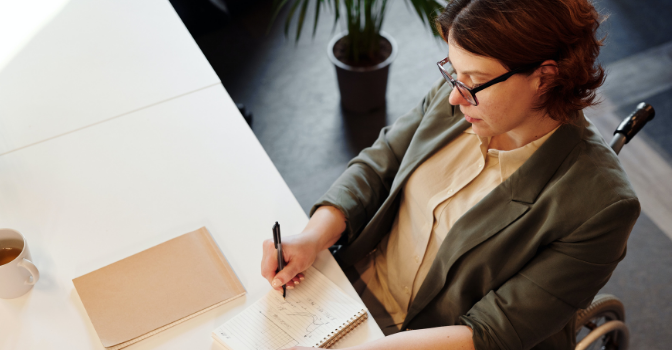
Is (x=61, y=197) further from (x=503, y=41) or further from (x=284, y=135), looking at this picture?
(x=284, y=135)

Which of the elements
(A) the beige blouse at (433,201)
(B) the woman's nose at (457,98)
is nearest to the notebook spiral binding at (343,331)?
(A) the beige blouse at (433,201)

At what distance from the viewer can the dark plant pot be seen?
253cm

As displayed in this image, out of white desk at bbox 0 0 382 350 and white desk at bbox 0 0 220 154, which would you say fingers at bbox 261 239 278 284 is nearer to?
white desk at bbox 0 0 382 350

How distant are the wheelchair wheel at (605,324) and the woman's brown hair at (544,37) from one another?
1.80 feet

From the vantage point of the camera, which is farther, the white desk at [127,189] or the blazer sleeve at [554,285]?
the white desk at [127,189]

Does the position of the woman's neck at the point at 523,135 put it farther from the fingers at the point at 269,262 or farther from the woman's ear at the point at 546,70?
the fingers at the point at 269,262

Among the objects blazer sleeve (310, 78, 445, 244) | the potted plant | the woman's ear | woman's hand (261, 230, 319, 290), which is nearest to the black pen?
woman's hand (261, 230, 319, 290)

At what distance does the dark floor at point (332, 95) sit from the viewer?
215 cm

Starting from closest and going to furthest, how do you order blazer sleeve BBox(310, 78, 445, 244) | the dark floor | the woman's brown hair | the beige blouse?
the woman's brown hair, the beige blouse, blazer sleeve BBox(310, 78, 445, 244), the dark floor

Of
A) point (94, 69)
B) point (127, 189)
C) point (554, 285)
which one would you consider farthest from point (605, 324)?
point (94, 69)

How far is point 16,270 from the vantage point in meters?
1.04

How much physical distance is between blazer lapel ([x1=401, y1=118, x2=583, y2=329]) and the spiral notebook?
224 mm

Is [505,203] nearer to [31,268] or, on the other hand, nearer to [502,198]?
[502,198]

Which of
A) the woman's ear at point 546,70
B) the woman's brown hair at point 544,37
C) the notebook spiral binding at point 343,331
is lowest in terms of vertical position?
the notebook spiral binding at point 343,331
